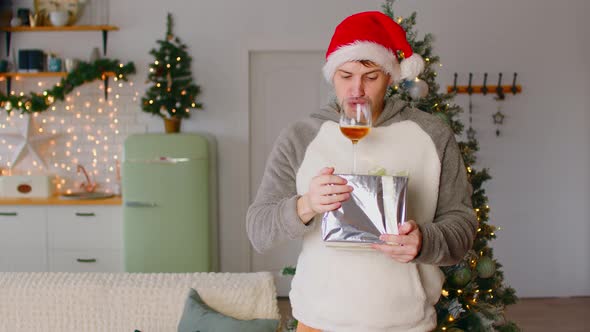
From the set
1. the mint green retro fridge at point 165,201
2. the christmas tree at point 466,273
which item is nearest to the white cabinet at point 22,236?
the mint green retro fridge at point 165,201

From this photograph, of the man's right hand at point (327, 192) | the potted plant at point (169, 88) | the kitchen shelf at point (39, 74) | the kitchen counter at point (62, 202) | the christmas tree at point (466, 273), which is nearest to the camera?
the man's right hand at point (327, 192)

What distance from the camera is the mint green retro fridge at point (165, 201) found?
4.82m

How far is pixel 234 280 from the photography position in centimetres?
275

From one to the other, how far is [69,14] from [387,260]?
14.5ft

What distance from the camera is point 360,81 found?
59.5 inches

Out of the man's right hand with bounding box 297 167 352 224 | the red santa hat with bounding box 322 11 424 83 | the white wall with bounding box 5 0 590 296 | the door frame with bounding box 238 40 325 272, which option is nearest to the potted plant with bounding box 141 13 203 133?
the white wall with bounding box 5 0 590 296

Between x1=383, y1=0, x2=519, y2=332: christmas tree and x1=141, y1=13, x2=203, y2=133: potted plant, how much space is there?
244 centimetres

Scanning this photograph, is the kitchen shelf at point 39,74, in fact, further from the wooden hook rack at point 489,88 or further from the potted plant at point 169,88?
the wooden hook rack at point 489,88

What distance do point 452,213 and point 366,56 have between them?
42 cm

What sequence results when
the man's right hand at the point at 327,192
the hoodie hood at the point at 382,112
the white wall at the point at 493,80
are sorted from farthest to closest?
1. the white wall at the point at 493,80
2. the hoodie hood at the point at 382,112
3. the man's right hand at the point at 327,192

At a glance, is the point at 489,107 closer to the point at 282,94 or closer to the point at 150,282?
the point at 282,94

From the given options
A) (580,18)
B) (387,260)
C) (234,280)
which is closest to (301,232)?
(387,260)

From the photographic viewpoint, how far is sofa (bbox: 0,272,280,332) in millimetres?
2658

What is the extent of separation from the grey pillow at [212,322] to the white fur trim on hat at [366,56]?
1.25 m
